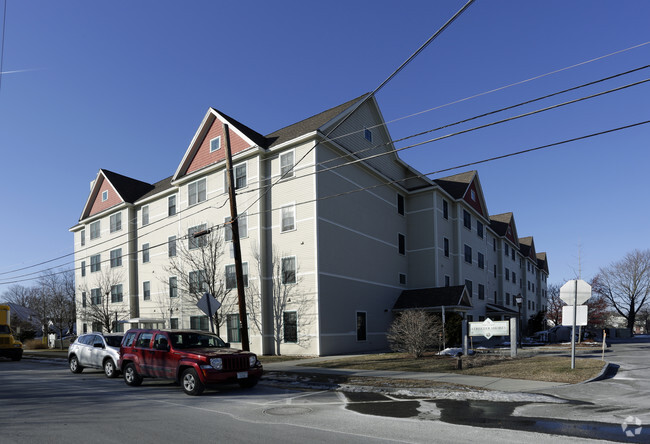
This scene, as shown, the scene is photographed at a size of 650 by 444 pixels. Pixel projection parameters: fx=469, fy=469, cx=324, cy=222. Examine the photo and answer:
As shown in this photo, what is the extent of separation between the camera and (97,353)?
17.0 meters

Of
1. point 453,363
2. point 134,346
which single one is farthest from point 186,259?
point 453,363

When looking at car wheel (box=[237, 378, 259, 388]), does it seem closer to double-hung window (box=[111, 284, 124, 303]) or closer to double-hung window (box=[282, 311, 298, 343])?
double-hung window (box=[282, 311, 298, 343])

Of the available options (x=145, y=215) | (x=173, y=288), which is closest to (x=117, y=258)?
(x=145, y=215)

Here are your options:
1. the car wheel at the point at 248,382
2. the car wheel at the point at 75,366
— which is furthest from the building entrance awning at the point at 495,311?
the car wheel at the point at 75,366

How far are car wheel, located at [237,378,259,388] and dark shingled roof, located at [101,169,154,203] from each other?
3061 cm

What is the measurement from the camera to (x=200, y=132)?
102 ft

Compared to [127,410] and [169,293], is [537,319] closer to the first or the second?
[169,293]

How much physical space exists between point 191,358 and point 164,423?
3.68 meters

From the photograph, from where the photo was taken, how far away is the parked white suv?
53.7 ft

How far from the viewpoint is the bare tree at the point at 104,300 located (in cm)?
3729

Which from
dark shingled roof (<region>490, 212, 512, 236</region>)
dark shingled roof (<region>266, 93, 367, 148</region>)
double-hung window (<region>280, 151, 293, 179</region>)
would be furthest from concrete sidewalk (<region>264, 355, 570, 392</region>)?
dark shingled roof (<region>490, 212, 512, 236</region>)

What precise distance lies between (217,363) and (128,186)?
112 ft

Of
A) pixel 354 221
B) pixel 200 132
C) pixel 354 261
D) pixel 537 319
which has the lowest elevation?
pixel 537 319

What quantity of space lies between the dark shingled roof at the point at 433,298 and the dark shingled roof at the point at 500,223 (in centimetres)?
2287
